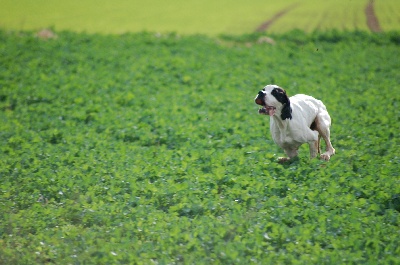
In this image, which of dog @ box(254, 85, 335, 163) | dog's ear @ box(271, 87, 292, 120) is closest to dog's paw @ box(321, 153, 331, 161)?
dog @ box(254, 85, 335, 163)

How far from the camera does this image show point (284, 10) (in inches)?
956

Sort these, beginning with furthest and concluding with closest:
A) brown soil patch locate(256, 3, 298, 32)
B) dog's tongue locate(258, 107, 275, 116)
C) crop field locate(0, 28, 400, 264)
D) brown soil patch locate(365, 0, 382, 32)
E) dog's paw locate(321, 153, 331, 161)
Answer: brown soil patch locate(256, 3, 298, 32)
brown soil patch locate(365, 0, 382, 32)
dog's paw locate(321, 153, 331, 161)
dog's tongue locate(258, 107, 275, 116)
crop field locate(0, 28, 400, 264)

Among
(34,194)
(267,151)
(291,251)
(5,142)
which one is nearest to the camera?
(291,251)

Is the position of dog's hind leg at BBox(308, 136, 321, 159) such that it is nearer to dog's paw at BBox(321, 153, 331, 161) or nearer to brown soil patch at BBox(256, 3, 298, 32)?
dog's paw at BBox(321, 153, 331, 161)

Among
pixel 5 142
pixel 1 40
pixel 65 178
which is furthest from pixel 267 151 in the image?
pixel 1 40

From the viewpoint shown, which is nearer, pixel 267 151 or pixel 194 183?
pixel 194 183

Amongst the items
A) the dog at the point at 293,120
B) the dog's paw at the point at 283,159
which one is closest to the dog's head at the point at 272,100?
the dog at the point at 293,120

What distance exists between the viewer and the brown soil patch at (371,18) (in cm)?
2331

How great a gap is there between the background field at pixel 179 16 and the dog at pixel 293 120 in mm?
14121

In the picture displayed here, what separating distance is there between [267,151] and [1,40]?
43.4 feet

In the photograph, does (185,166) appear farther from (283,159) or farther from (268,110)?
(268,110)

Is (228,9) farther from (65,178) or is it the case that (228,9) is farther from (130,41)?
(65,178)

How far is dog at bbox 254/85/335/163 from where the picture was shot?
862 cm

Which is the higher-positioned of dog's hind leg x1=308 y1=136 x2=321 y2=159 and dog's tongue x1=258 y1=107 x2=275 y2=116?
dog's tongue x1=258 y1=107 x2=275 y2=116
